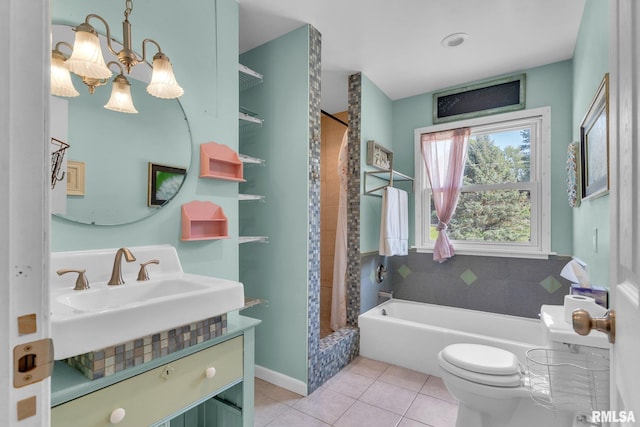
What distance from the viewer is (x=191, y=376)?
112 centimetres

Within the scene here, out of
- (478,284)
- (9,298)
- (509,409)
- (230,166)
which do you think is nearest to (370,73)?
(230,166)

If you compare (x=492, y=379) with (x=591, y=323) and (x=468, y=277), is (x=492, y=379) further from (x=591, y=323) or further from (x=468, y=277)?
(x=468, y=277)

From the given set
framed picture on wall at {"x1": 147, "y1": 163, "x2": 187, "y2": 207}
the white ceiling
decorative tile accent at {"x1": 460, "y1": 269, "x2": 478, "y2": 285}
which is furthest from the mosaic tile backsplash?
decorative tile accent at {"x1": 460, "y1": 269, "x2": 478, "y2": 285}

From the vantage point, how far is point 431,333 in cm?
246

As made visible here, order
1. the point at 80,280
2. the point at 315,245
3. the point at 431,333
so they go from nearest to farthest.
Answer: the point at 80,280
the point at 315,245
the point at 431,333

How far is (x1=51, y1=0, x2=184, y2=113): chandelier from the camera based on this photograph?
1156mm

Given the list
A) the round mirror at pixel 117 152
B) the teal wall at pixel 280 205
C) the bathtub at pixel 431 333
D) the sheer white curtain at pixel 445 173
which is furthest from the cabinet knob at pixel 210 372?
the sheer white curtain at pixel 445 173

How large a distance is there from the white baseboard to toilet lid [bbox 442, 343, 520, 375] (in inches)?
40.1

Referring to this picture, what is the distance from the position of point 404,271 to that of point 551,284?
4.21 ft

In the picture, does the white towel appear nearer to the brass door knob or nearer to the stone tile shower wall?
the stone tile shower wall

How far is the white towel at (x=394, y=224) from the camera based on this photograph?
2.87 metres

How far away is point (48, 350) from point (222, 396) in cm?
112

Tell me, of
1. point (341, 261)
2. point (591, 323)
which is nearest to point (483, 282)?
point (341, 261)

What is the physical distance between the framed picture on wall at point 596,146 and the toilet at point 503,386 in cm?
72
